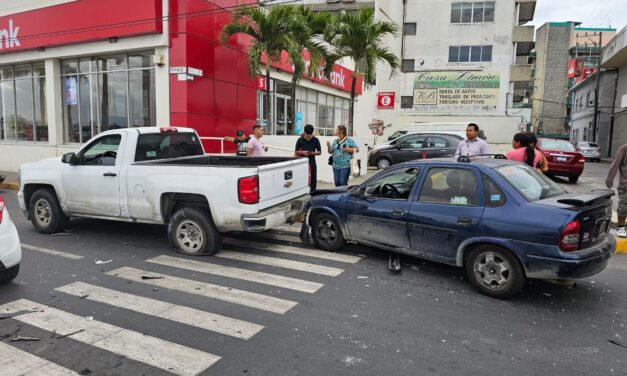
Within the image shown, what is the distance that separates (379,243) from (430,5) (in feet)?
133

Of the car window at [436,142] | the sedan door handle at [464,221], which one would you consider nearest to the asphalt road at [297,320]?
the sedan door handle at [464,221]

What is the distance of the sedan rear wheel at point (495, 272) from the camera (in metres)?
4.70

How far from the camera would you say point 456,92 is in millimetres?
41031

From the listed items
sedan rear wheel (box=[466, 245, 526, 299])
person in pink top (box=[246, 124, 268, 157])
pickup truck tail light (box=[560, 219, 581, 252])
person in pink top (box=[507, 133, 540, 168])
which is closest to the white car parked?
sedan rear wheel (box=[466, 245, 526, 299])

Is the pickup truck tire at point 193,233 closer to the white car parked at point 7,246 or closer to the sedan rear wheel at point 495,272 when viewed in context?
the white car parked at point 7,246

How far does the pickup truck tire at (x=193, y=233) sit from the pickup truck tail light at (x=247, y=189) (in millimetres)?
754

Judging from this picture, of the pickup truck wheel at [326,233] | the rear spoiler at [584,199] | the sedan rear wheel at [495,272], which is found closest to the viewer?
the rear spoiler at [584,199]

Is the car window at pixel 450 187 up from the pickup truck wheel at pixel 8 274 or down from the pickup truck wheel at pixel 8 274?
up

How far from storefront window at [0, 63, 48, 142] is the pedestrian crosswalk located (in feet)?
41.7

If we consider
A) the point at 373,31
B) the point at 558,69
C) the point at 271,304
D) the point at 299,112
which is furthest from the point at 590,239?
the point at 558,69

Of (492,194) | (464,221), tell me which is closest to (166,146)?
(464,221)

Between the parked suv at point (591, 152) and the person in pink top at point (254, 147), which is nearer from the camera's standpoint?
the person in pink top at point (254, 147)

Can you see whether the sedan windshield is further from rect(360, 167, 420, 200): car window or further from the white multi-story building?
the white multi-story building

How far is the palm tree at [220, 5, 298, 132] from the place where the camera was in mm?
12578
